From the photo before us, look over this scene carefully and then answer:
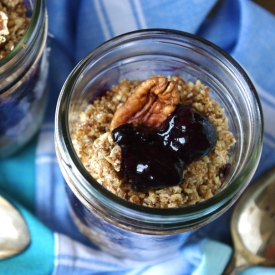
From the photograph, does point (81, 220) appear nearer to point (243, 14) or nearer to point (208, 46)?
point (208, 46)

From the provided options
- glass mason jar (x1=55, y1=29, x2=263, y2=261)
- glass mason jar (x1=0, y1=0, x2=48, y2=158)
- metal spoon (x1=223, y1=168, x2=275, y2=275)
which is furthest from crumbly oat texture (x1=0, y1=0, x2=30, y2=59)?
metal spoon (x1=223, y1=168, x2=275, y2=275)

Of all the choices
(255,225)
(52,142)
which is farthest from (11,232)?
(255,225)

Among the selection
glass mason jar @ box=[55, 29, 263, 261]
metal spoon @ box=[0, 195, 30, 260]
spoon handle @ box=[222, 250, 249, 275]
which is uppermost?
glass mason jar @ box=[55, 29, 263, 261]

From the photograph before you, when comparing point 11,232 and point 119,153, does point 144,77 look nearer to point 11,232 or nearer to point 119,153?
point 119,153

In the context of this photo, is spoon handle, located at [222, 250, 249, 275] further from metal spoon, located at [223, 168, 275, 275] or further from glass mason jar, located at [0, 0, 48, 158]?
glass mason jar, located at [0, 0, 48, 158]

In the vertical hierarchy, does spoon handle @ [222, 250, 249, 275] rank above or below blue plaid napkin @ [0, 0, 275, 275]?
below

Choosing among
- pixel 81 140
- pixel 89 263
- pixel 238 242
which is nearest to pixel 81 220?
pixel 89 263
